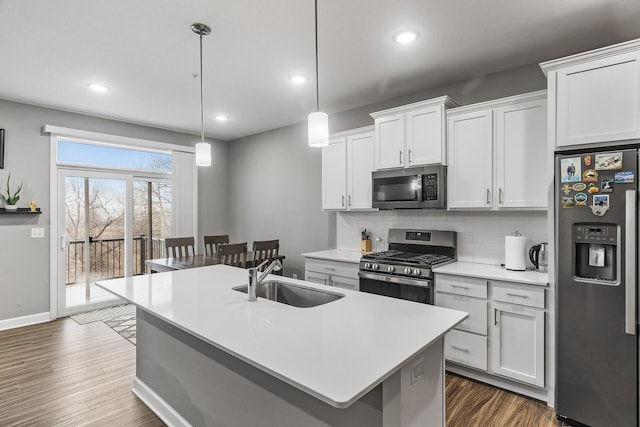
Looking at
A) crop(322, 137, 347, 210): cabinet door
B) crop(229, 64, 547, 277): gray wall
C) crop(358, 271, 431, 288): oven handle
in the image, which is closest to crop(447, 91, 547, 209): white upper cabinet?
crop(229, 64, 547, 277): gray wall

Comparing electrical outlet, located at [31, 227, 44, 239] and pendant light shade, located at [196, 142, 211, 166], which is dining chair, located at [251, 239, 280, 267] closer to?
pendant light shade, located at [196, 142, 211, 166]

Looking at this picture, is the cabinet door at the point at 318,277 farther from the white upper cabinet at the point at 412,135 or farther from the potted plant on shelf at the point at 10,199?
the potted plant on shelf at the point at 10,199

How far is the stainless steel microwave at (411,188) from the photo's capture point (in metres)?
3.27

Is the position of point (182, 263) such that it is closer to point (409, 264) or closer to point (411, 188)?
point (409, 264)

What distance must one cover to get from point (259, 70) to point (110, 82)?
5.22 feet

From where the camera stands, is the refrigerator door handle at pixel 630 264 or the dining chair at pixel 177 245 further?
the dining chair at pixel 177 245

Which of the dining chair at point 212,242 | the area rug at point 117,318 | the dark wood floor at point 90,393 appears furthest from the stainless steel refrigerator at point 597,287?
the dining chair at point 212,242

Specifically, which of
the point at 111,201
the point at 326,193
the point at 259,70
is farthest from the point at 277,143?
the point at 111,201

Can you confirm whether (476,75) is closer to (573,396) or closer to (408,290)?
(408,290)

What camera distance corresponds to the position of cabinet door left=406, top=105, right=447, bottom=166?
10.7 feet

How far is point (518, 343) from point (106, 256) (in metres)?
5.18

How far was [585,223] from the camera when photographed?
2227 mm

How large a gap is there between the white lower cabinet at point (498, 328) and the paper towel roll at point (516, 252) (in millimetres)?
312

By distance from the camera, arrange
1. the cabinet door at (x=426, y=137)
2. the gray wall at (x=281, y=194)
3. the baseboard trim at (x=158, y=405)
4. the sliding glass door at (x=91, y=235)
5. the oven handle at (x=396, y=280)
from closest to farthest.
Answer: the baseboard trim at (x=158, y=405), the oven handle at (x=396, y=280), the cabinet door at (x=426, y=137), the sliding glass door at (x=91, y=235), the gray wall at (x=281, y=194)
